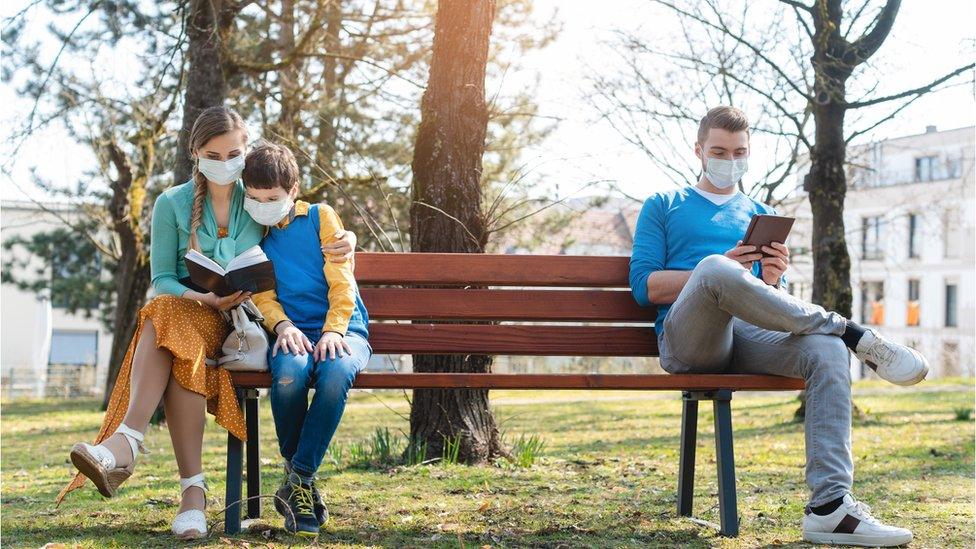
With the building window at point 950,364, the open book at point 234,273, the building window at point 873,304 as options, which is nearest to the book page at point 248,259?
the open book at point 234,273

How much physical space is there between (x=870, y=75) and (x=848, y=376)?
6420 mm

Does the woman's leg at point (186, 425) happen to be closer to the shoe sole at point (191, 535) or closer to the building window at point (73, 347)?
the shoe sole at point (191, 535)

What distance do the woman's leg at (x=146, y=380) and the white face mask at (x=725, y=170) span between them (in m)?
2.14

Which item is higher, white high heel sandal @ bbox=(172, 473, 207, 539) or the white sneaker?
the white sneaker

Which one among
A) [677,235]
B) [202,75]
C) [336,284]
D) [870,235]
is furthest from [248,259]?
[870,235]

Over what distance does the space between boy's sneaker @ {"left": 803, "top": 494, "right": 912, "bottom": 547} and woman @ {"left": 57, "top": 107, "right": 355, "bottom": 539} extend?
6.07ft

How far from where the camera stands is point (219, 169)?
3.64 metres

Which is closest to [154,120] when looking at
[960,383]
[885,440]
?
[885,440]

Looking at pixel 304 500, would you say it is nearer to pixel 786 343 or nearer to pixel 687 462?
pixel 687 462

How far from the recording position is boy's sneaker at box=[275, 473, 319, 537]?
11.0ft

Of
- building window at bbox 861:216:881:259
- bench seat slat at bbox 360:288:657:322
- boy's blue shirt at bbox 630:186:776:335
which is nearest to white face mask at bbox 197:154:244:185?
bench seat slat at bbox 360:288:657:322

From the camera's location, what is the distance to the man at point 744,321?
3.28 m

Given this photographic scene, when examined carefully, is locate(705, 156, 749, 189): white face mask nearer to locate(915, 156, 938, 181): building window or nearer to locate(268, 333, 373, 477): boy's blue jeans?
locate(268, 333, 373, 477): boy's blue jeans

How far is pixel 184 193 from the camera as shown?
145 inches
